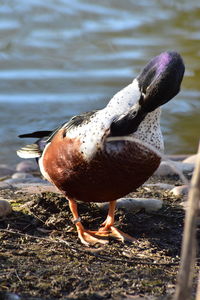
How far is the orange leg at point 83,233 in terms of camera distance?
15.8ft

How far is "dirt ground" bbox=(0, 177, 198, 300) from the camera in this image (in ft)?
13.1

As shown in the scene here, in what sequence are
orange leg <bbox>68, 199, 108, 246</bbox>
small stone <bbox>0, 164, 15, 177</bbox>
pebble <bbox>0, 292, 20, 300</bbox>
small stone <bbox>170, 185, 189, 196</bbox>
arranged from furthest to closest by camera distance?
1. small stone <bbox>0, 164, 15, 177</bbox>
2. small stone <bbox>170, 185, 189, 196</bbox>
3. orange leg <bbox>68, 199, 108, 246</bbox>
4. pebble <bbox>0, 292, 20, 300</bbox>

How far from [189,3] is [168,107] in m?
6.23

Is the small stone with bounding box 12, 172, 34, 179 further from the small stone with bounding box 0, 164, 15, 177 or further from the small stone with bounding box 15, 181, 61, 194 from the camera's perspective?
the small stone with bounding box 15, 181, 61, 194

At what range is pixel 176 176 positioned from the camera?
701cm

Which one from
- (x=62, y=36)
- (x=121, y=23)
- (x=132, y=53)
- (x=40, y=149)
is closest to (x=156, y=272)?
(x=40, y=149)

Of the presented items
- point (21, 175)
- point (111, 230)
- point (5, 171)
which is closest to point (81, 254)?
point (111, 230)

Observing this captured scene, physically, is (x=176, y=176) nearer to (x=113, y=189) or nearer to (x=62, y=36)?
(x=113, y=189)

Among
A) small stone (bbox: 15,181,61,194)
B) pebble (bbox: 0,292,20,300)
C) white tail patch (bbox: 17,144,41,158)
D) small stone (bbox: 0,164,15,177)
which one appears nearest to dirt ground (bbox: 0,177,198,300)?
pebble (bbox: 0,292,20,300)

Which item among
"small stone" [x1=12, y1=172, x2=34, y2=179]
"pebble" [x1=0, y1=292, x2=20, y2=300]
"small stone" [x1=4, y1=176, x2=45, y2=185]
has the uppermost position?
"pebble" [x1=0, y1=292, x2=20, y2=300]

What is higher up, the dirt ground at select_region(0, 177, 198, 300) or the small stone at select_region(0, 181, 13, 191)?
the dirt ground at select_region(0, 177, 198, 300)

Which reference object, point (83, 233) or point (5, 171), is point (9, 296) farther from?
point (5, 171)

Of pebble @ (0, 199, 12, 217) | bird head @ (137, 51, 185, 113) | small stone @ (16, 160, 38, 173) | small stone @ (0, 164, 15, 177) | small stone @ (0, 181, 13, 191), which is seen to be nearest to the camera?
bird head @ (137, 51, 185, 113)

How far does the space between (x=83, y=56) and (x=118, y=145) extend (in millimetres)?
8440
